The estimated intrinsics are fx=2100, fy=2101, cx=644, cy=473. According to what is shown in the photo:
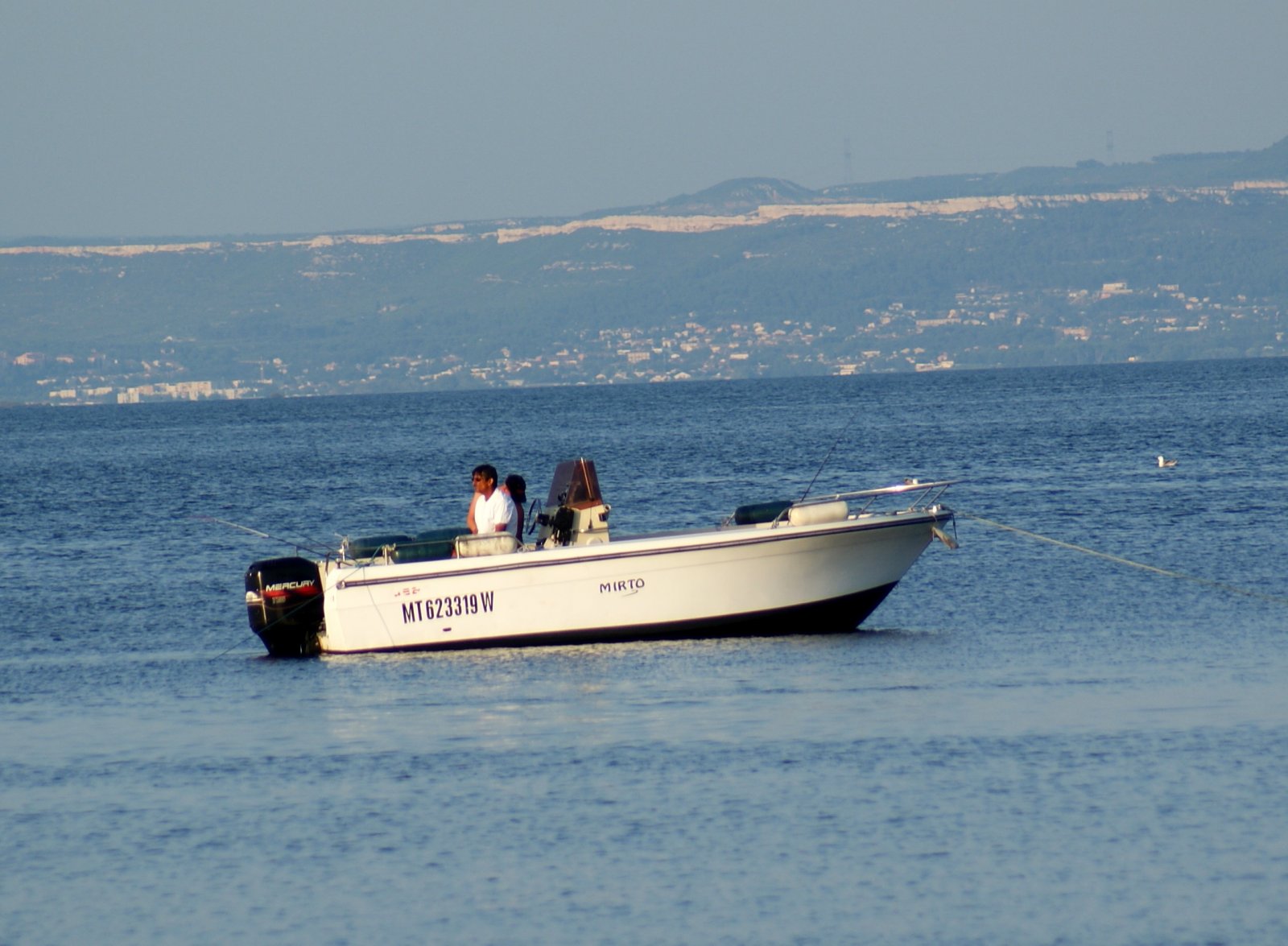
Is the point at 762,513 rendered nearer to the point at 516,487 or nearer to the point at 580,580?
the point at 580,580

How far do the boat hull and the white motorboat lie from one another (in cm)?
1

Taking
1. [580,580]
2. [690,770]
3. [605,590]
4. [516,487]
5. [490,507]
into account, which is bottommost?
[690,770]

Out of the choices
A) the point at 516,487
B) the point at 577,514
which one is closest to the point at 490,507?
the point at 516,487

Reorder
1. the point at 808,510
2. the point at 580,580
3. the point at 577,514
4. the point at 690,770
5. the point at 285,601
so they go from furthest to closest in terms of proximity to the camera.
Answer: the point at 285,601 → the point at 808,510 → the point at 577,514 → the point at 580,580 → the point at 690,770

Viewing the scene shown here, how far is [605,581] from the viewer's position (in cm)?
2144

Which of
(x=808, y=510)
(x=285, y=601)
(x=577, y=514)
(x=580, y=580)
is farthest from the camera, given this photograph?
(x=285, y=601)

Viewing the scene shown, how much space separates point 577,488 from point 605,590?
1.11 meters

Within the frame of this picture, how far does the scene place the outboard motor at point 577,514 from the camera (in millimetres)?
21672

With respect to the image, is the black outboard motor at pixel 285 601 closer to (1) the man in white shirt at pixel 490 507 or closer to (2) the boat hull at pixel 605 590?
(2) the boat hull at pixel 605 590

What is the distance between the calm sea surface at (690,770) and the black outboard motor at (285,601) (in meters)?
0.33

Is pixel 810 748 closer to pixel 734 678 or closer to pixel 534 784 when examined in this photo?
pixel 534 784

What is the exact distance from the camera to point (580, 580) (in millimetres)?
21422

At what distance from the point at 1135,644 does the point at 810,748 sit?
21.2ft

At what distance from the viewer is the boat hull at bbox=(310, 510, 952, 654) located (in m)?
21.4
